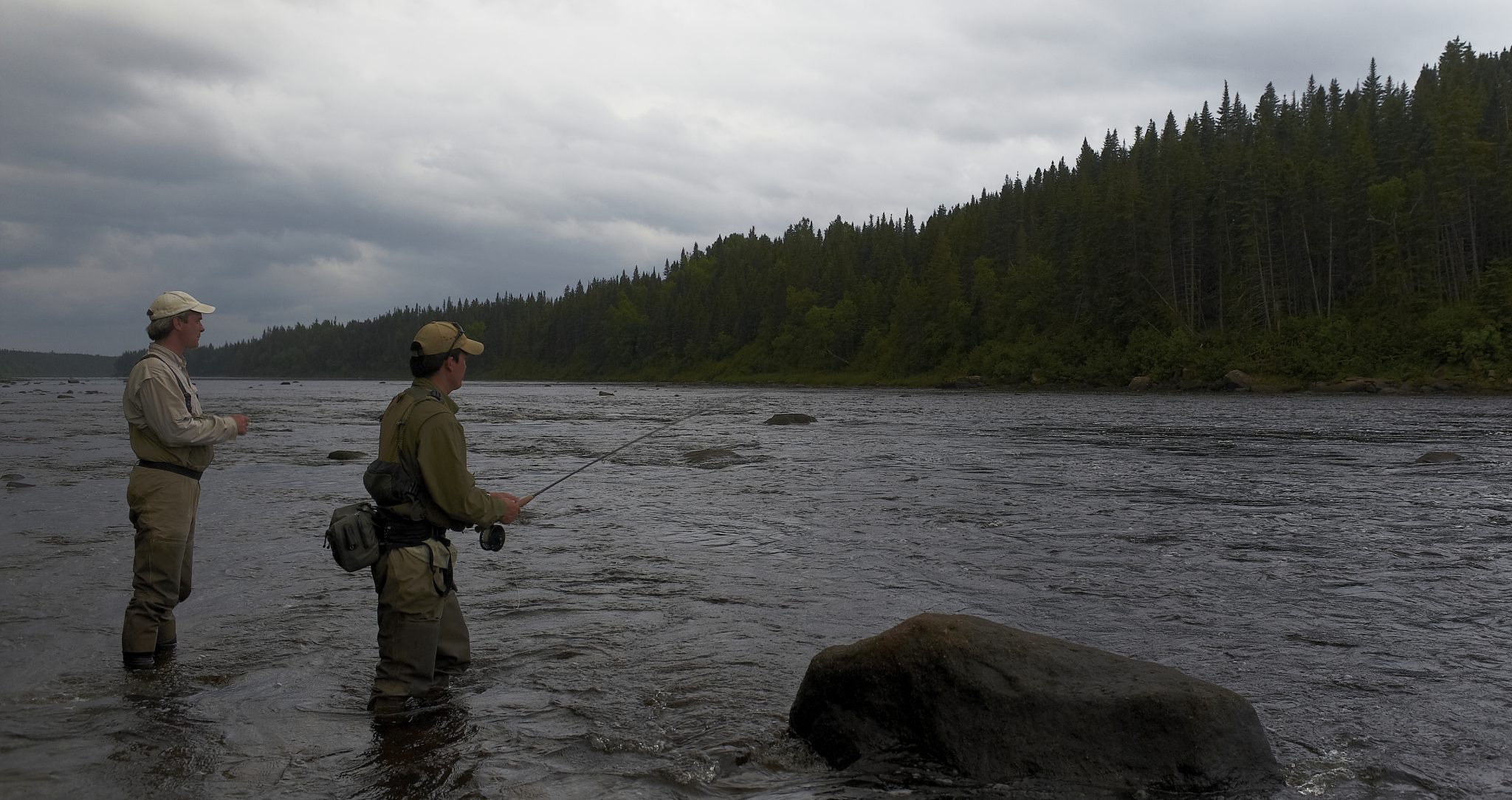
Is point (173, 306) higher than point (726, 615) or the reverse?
higher

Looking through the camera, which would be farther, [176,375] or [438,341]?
[176,375]

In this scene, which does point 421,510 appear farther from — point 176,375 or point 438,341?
point 176,375

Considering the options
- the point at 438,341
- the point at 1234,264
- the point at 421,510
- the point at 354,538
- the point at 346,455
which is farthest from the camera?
the point at 1234,264

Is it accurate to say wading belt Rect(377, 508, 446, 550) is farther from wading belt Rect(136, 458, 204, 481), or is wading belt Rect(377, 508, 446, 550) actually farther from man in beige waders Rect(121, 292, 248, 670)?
wading belt Rect(136, 458, 204, 481)

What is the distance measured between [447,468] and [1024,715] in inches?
140

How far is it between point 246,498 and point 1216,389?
70.1 m

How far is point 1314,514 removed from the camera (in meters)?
13.9

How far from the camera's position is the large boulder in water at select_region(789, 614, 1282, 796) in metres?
4.80

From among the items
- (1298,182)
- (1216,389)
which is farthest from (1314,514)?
(1298,182)

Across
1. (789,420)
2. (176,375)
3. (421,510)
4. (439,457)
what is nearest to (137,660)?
(176,375)

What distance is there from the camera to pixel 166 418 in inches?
239

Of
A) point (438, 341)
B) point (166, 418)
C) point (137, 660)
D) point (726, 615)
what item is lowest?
point (726, 615)

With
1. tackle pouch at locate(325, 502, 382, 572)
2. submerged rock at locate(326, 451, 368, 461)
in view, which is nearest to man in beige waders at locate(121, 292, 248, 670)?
tackle pouch at locate(325, 502, 382, 572)

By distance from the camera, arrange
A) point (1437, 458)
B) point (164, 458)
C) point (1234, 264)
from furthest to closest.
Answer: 1. point (1234, 264)
2. point (1437, 458)
3. point (164, 458)
